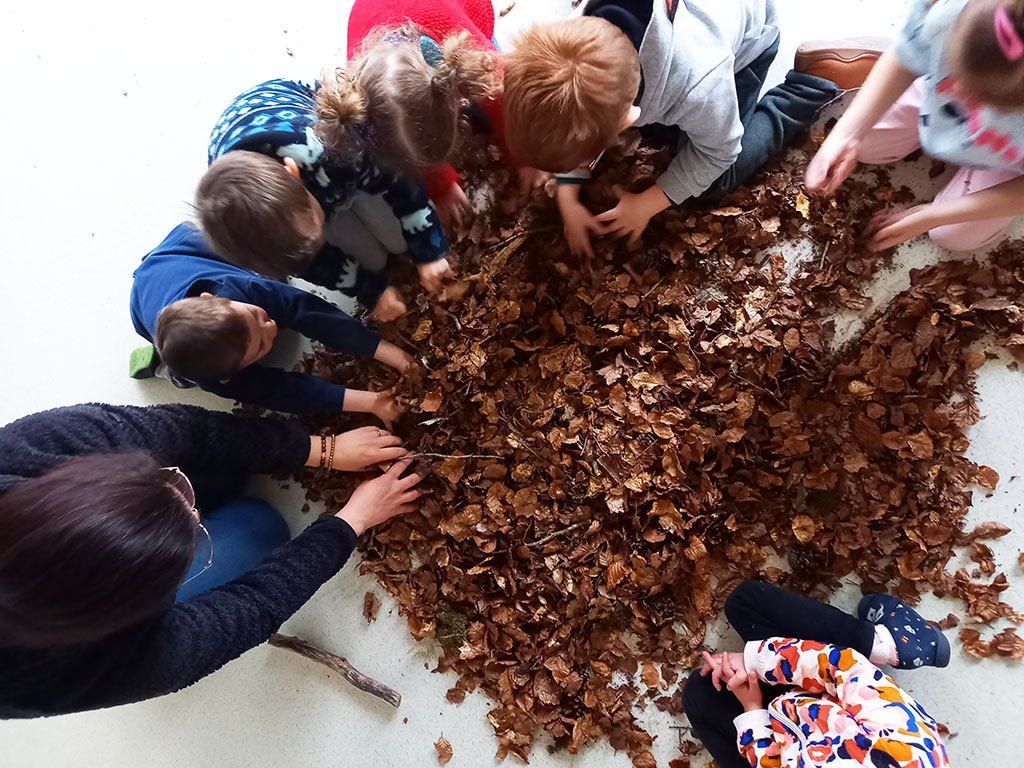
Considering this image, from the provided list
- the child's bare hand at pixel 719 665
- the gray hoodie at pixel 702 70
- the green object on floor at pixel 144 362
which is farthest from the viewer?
the green object on floor at pixel 144 362

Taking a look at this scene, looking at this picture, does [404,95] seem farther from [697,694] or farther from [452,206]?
[697,694]

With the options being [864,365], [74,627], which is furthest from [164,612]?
[864,365]

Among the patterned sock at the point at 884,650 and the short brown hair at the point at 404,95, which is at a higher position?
the short brown hair at the point at 404,95

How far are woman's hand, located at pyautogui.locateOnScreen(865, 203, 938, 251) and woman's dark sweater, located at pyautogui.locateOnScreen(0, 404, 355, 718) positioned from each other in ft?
4.01

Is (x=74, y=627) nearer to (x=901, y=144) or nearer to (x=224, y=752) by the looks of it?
(x=224, y=752)

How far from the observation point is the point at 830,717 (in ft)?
3.59

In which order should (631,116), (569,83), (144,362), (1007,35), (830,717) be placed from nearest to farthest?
1. (1007,35)
2. (569,83)
3. (631,116)
4. (830,717)
5. (144,362)

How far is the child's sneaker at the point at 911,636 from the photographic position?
114 cm

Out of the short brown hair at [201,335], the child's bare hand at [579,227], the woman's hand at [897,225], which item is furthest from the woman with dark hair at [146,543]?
the woman's hand at [897,225]

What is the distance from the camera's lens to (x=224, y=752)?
139 cm

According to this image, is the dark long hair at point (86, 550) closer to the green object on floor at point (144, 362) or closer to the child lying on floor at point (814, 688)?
the green object on floor at point (144, 362)

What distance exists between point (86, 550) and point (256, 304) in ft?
1.92

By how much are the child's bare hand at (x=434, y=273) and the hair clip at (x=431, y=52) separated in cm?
40

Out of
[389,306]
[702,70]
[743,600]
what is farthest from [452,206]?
[743,600]
